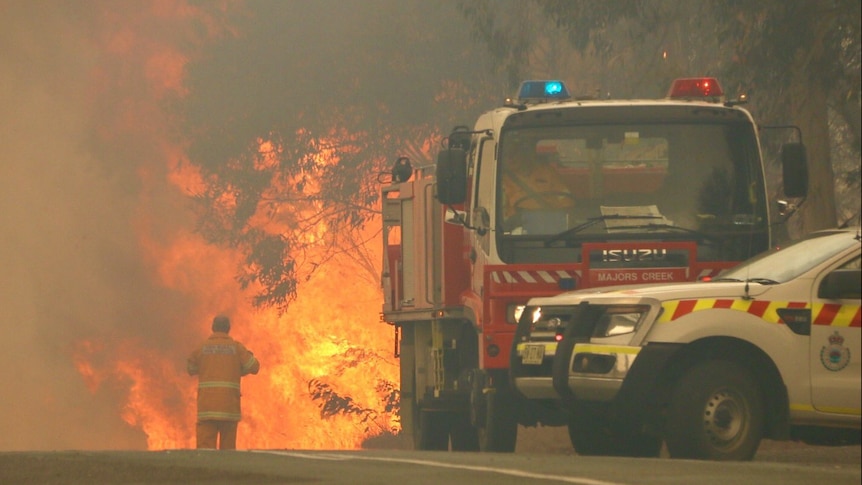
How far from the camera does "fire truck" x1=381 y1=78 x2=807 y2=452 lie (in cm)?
1443

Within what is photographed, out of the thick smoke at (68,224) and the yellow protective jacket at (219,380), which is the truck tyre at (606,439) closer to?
the yellow protective jacket at (219,380)

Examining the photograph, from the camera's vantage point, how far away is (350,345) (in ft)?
144

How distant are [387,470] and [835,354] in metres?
2.79

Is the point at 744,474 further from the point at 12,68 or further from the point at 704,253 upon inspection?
the point at 12,68

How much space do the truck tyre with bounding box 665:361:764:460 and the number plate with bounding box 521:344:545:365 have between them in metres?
1.48

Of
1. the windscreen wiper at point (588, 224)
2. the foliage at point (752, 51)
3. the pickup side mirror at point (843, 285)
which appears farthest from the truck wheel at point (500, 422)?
the pickup side mirror at point (843, 285)

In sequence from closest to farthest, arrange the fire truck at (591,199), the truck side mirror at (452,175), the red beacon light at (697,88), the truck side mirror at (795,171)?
the fire truck at (591,199) < the truck side mirror at (795,171) < the truck side mirror at (452,175) < the red beacon light at (697,88)

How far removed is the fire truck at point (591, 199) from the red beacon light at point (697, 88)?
10mm

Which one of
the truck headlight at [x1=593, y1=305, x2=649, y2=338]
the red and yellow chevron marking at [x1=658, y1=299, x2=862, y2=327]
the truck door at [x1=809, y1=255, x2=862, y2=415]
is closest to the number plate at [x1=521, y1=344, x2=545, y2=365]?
the truck headlight at [x1=593, y1=305, x2=649, y2=338]

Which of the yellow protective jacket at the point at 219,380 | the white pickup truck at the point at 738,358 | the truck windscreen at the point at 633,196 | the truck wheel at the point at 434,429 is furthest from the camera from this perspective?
the yellow protective jacket at the point at 219,380

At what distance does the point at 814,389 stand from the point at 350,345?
32432 millimetres

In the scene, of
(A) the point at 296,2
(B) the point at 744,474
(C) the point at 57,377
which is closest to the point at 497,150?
(B) the point at 744,474

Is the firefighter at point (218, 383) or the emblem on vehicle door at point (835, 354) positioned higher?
the firefighter at point (218, 383)

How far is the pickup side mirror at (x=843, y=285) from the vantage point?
37.1 feet
